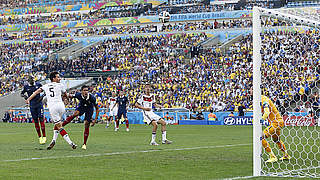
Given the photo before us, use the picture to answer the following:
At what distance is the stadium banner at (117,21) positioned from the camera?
187 ft

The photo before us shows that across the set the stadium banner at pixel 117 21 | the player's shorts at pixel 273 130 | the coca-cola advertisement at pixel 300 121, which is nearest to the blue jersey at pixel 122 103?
the coca-cola advertisement at pixel 300 121

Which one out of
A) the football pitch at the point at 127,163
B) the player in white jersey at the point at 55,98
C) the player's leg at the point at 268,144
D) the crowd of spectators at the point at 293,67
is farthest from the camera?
the crowd of spectators at the point at 293,67

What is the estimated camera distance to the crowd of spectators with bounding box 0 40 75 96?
5253 centimetres

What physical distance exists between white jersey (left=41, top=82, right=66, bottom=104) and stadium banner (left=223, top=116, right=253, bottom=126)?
19554 mm

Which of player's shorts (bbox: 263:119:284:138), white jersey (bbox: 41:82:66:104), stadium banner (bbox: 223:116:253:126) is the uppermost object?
white jersey (bbox: 41:82:66:104)

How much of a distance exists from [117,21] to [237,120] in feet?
103

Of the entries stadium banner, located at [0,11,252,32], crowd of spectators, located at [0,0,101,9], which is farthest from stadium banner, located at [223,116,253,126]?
crowd of spectators, located at [0,0,101,9]

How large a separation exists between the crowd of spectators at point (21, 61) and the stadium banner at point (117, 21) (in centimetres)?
417

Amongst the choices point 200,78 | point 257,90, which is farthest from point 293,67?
point 200,78

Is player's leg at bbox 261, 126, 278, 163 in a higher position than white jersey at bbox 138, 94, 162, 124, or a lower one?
higher

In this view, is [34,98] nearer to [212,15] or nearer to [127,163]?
[127,163]

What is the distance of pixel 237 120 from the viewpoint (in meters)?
34.1

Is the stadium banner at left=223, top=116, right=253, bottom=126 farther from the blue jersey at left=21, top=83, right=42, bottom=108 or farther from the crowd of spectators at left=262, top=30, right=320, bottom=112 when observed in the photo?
the blue jersey at left=21, top=83, right=42, bottom=108

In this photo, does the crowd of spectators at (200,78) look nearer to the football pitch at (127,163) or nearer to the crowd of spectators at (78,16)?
the crowd of spectators at (78,16)
